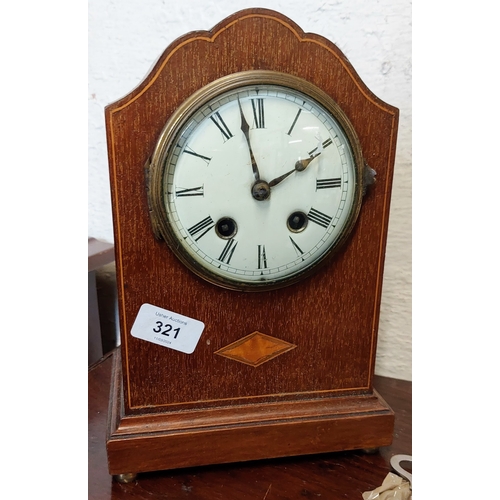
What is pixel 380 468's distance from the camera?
74cm

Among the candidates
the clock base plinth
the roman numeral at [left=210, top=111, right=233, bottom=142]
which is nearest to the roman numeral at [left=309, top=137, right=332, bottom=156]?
the roman numeral at [left=210, top=111, right=233, bottom=142]

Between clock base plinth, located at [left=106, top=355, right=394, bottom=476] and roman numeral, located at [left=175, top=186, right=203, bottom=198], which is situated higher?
roman numeral, located at [left=175, top=186, right=203, bottom=198]

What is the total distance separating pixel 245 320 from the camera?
712mm

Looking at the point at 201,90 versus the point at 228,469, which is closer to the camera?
the point at 201,90

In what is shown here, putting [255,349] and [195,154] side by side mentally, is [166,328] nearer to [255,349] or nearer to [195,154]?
[255,349]

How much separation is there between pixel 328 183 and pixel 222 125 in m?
0.16

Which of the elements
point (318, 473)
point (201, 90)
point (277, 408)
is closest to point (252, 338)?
point (277, 408)

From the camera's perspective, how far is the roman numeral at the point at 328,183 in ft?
2.19

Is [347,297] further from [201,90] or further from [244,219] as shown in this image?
[201,90]

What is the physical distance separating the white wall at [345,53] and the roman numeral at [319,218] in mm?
335

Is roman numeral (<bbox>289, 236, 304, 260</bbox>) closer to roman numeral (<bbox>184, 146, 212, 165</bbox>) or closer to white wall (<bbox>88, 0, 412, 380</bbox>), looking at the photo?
roman numeral (<bbox>184, 146, 212, 165</bbox>)

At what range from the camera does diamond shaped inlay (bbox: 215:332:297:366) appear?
0.72m

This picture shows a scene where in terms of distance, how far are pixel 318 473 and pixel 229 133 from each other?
0.51 meters

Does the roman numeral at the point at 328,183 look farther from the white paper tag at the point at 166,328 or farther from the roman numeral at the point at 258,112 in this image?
the white paper tag at the point at 166,328
